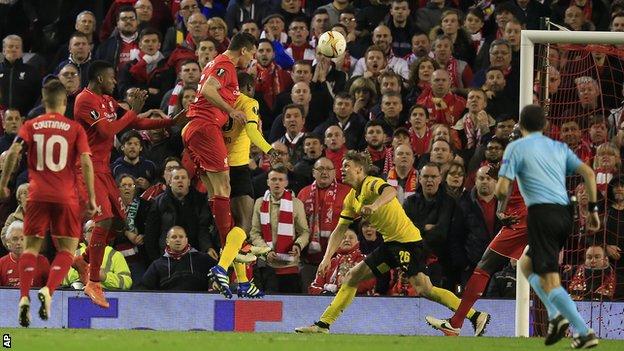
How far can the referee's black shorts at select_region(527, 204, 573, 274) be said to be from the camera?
12.4 metres

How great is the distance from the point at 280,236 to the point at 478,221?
2.40 meters

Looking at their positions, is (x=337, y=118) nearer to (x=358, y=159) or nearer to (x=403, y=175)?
(x=403, y=175)

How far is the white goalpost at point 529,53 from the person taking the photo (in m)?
15.3

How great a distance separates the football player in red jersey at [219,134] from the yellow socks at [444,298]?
2.10 metres

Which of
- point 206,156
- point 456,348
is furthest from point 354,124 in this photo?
point 456,348

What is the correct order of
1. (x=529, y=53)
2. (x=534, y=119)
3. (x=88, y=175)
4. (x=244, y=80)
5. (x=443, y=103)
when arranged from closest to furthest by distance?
1. (x=534, y=119)
2. (x=88, y=175)
3. (x=529, y=53)
4. (x=244, y=80)
5. (x=443, y=103)

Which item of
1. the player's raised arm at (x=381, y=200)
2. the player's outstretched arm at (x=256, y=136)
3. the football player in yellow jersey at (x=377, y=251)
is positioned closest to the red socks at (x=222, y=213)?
the player's outstretched arm at (x=256, y=136)

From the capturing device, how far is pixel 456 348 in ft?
43.0

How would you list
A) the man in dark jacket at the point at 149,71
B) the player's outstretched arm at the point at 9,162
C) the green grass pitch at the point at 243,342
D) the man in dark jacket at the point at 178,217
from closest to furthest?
the green grass pitch at the point at 243,342, the player's outstretched arm at the point at 9,162, the man in dark jacket at the point at 178,217, the man in dark jacket at the point at 149,71

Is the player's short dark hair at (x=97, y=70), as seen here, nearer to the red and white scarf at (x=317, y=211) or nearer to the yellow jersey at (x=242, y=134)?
the yellow jersey at (x=242, y=134)

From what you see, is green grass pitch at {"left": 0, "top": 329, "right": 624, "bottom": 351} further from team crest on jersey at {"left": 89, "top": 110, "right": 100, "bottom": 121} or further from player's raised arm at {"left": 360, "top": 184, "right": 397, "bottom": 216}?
team crest on jersey at {"left": 89, "top": 110, "right": 100, "bottom": 121}

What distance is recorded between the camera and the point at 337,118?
19.2 meters

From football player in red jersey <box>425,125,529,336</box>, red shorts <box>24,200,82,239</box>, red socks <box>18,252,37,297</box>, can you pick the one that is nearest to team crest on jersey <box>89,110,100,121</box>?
red shorts <box>24,200,82,239</box>

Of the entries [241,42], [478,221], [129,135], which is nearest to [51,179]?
[241,42]
